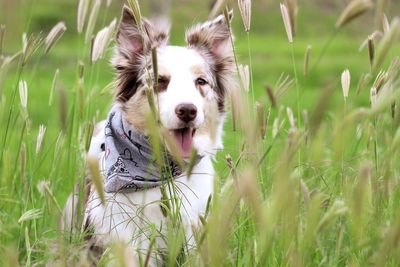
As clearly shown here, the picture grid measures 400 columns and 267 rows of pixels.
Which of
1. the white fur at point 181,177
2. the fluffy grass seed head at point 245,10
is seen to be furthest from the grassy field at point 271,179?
the white fur at point 181,177

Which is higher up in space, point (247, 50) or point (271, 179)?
point (247, 50)

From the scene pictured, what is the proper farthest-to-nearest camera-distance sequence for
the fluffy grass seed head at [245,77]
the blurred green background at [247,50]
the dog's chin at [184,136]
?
1. the blurred green background at [247,50]
2. the dog's chin at [184,136]
3. the fluffy grass seed head at [245,77]

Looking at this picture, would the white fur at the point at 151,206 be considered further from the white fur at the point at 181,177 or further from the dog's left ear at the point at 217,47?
the dog's left ear at the point at 217,47

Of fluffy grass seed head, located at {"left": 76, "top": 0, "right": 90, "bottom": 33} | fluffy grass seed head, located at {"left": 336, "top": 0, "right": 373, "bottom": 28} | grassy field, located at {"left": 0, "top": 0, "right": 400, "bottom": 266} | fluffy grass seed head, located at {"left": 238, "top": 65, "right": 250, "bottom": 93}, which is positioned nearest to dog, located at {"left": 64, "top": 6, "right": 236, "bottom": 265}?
grassy field, located at {"left": 0, "top": 0, "right": 400, "bottom": 266}

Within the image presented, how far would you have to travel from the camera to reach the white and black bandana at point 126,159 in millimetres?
3605

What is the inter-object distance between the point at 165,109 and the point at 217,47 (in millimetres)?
779

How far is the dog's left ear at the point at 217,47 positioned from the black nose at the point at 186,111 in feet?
2.09

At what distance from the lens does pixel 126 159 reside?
149 inches

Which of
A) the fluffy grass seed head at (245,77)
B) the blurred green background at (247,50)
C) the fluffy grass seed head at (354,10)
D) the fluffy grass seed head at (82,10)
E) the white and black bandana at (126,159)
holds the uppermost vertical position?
the blurred green background at (247,50)

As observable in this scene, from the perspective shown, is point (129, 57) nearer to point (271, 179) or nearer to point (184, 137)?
point (184, 137)

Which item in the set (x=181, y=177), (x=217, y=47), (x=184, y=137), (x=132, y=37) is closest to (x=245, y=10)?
(x=184, y=137)

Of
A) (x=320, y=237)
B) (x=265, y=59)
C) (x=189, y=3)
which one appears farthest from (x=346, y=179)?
(x=189, y=3)

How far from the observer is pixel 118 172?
11.9 ft

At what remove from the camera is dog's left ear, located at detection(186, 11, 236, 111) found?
4.20 m
